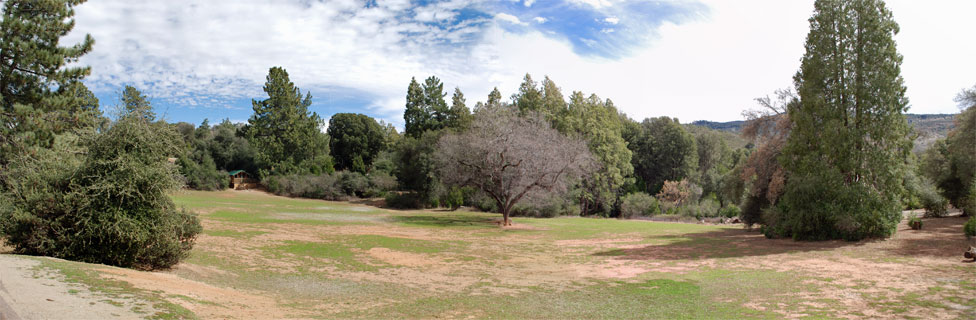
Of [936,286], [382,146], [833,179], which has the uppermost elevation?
[382,146]

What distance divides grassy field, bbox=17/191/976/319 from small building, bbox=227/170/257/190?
165 feet

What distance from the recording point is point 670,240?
78.6 ft

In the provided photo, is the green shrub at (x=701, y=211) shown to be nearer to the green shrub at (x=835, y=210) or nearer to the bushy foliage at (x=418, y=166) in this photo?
the bushy foliage at (x=418, y=166)

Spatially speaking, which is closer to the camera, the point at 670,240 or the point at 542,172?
the point at 670,240

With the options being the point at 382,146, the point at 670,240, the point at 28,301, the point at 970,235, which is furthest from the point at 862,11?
the point at 382,146

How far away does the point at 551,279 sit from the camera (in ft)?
47.0

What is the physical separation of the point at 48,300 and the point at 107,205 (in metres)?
5.02

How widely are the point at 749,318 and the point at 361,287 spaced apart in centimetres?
882

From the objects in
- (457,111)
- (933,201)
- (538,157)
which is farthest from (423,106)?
(933,201)

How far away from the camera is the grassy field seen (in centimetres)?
941

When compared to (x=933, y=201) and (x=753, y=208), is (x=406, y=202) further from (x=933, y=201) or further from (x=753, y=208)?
(x=933, y=201)

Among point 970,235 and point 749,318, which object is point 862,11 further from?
point 749,318

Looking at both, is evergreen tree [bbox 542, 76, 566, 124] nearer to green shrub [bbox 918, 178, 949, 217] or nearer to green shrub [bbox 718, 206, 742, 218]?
green shrub [bbox 718, 206, 742, 218]

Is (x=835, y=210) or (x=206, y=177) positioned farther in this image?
(x=206, y=177)
